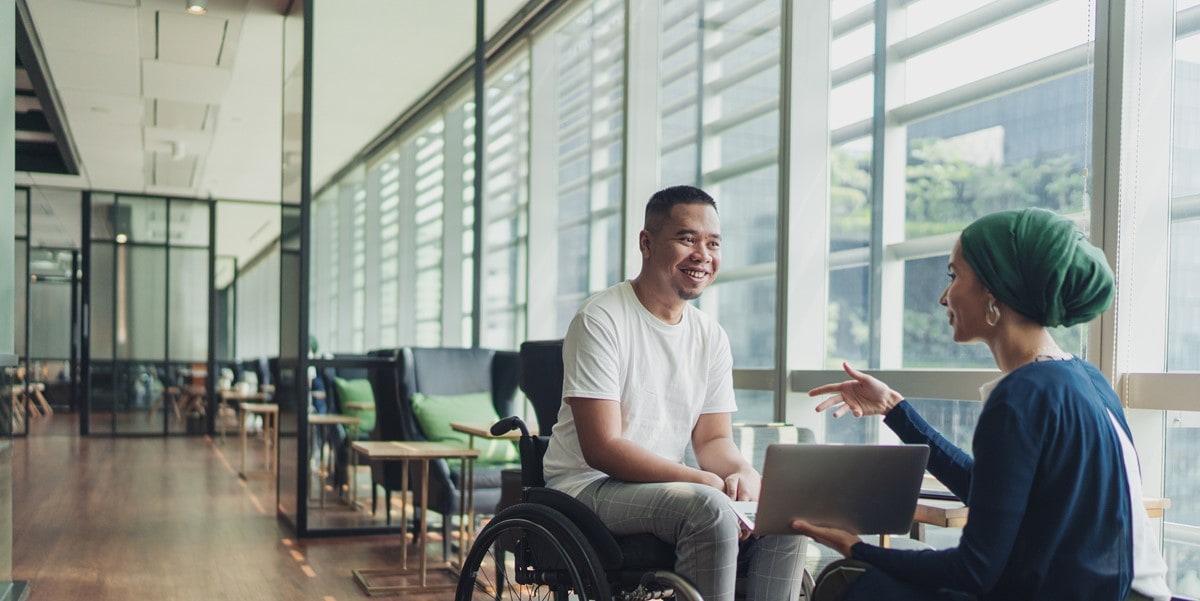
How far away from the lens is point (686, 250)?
91.3 inches

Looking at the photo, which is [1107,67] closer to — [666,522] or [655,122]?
[666,522]

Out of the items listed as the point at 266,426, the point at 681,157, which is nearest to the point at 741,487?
the point at 681,157

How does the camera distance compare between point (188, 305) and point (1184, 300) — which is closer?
point (1184, 300)

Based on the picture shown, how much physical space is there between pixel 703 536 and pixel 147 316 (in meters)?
12.0

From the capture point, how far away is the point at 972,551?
1447 millimetres

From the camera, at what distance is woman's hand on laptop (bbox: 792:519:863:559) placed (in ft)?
5.42

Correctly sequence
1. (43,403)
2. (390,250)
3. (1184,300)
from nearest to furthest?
(1184,300)
(390,250)
(43,403)

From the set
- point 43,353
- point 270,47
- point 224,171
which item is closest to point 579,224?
point 270,47

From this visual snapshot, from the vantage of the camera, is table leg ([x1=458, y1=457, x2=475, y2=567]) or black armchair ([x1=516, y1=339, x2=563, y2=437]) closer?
black armchair ([x1=516, y1=339, x2=563, y2=437])

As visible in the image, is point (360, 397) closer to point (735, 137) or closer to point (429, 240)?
point (429, 240)

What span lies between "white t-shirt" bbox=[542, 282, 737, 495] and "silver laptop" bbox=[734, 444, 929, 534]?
0.57 metres

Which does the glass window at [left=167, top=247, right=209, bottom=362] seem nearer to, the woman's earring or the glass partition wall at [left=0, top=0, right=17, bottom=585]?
the glass partition wall at [left=0, top=0, right=17, bottom=585]

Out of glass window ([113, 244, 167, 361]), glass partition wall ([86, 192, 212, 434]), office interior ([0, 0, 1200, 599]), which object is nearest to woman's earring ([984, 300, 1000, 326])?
office interior ([0, 0, 1200, 599])

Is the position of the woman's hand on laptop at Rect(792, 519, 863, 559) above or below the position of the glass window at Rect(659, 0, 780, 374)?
below
